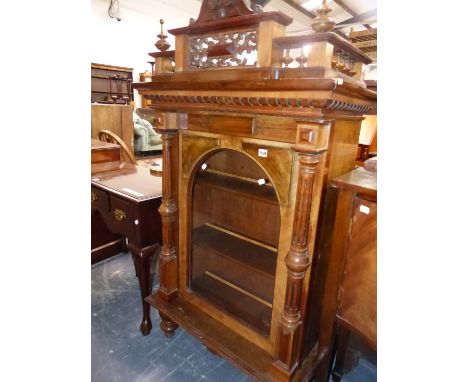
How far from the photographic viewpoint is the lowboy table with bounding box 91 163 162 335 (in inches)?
65.7

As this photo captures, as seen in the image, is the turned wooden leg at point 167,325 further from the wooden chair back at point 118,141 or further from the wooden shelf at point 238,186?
the wooden chair back at point 118,141

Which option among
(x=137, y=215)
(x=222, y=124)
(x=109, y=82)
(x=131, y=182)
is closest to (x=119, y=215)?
(x=137, y=215)

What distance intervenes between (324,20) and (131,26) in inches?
310

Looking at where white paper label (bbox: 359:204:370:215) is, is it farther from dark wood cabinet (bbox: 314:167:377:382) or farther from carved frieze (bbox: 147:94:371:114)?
carved frieze (bbox: 147:94:371:114)

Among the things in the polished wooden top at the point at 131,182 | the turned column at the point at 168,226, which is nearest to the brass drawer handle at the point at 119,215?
the polished wooden top at the point at 131,182

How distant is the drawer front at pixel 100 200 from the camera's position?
1817 millimetres

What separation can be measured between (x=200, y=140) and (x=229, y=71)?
37 centimetres

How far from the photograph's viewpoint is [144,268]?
5.78 ft

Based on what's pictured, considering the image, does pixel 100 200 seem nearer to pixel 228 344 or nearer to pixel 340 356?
pixel 228 344

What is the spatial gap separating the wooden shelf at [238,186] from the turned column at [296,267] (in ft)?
0.63
